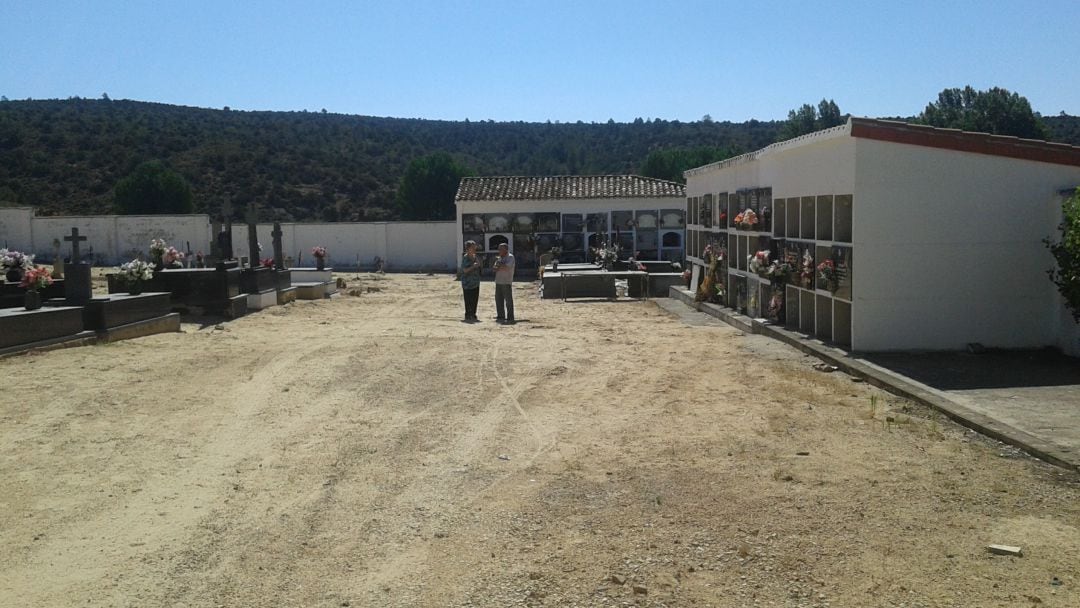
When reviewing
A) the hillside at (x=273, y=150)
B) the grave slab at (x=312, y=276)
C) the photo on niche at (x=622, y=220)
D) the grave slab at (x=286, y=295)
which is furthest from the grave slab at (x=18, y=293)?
the hillside at (x=273, y=150)

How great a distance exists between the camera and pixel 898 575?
5145 millimetres

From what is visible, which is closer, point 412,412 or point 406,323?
point 412,412

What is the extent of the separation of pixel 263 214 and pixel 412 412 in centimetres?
5157

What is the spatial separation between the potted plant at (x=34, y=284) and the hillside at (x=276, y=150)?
30989 mm

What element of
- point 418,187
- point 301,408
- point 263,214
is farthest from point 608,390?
point 263,214

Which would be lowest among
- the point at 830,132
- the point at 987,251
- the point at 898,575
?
the point at 898,575

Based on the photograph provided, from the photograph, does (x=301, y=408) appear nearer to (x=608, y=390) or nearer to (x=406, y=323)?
(x=608, y=390)

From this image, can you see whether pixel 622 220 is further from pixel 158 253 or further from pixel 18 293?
pixel 18 293

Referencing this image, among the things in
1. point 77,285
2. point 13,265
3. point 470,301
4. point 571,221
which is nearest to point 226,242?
point 13,265

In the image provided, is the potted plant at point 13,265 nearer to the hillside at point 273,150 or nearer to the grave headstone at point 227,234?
the grave headstone at point 227,234

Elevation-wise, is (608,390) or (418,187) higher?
(418,187)

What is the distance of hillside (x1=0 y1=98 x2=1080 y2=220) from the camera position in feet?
195

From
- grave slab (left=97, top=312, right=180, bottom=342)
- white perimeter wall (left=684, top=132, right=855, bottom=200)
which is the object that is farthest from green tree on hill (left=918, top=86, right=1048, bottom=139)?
grave slab (left=97, top=312, right=180, bottom=342)

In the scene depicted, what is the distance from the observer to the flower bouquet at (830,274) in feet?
41.9
